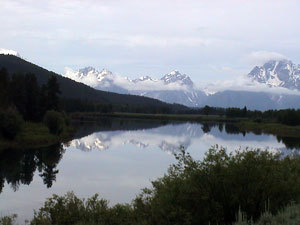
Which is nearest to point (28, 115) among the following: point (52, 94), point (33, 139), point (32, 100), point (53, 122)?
point (32, 100)

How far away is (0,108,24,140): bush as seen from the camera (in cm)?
8650

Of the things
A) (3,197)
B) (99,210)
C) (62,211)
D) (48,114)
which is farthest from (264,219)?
(48,114)

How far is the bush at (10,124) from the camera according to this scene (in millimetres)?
86500

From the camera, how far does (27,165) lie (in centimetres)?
6644

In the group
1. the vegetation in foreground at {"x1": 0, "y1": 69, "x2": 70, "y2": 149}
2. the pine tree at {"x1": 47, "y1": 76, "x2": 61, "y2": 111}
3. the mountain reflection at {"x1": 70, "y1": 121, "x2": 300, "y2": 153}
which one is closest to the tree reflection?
the vegetation in foreground at {"x1": 0, "y1": 69, "x2": 70, "y2": 149}

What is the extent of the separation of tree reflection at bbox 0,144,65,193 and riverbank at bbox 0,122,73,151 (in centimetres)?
497

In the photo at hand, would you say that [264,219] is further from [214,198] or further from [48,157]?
[48,157]

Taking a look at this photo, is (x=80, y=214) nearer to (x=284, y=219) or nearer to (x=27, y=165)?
(x=284, y=219)

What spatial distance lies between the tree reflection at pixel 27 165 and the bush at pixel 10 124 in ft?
26.4

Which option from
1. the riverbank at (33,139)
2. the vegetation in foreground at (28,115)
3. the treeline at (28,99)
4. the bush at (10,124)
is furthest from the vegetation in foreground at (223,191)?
the treeline at (28,99)

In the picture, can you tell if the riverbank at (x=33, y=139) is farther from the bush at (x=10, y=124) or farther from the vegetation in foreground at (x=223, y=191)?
the vegetation in foreground at (x=223, y=191)

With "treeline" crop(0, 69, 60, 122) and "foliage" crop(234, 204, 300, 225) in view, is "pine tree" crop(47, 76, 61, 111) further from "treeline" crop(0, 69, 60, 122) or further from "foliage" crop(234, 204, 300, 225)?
"foliage" crop(234, 204, 300, 225)

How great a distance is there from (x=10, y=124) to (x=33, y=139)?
791cm

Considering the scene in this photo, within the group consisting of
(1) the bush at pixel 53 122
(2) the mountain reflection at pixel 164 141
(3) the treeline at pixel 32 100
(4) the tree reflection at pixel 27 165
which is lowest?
(4) the tree reflection at pixel 27 165
